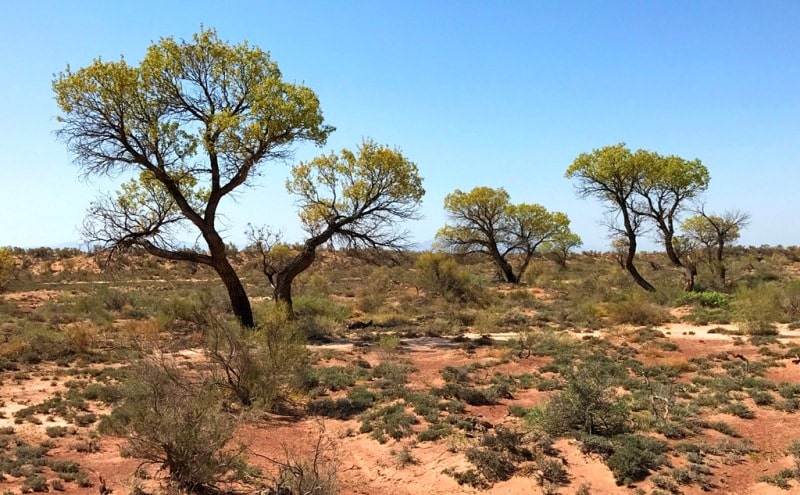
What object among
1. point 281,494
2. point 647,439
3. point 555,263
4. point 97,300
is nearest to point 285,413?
point 281,494

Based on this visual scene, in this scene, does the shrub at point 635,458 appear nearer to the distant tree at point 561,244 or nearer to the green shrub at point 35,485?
the green shrub at point 35,485

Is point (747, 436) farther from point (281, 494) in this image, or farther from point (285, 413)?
point (285, 413)

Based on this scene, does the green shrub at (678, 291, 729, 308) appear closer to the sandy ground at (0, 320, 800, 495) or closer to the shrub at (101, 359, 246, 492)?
the sandy ground at (0, 320, 800, 495)

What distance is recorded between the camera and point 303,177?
72.4ft

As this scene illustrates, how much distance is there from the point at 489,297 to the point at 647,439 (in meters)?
21.1

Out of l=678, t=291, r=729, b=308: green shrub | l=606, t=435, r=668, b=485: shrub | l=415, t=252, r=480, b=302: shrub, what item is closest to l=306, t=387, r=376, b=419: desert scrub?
l=606, t=435, r=668, b=485: shrub

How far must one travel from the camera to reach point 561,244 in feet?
170

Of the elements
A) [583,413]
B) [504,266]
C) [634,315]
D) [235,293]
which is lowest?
[583,413]

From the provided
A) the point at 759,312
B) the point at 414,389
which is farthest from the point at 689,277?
the point at 414,389

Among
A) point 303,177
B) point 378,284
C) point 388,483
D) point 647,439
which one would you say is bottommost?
point 388,483

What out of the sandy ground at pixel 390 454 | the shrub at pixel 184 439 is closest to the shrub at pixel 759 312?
the sandy ground at pixel 390 454

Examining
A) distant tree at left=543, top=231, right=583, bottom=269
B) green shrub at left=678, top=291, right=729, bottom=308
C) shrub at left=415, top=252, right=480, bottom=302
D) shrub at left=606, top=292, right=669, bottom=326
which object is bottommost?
shrub at left=606, top=292, right=669, bottom=326

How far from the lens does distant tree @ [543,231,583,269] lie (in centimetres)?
4711

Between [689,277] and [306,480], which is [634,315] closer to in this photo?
[689,277]
